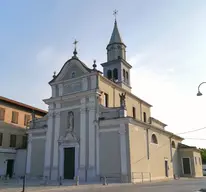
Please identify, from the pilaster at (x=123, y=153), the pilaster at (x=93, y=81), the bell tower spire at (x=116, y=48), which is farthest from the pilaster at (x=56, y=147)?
the bell tower spire at (x=116, y=48)

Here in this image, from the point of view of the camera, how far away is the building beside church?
96.1 ft

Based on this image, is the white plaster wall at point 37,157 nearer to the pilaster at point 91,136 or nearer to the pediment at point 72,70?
the pilaster at point 91,136

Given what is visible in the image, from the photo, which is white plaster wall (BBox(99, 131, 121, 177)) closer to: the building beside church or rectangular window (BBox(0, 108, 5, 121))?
the building beside church

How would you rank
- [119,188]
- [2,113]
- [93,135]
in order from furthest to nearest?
[2,113] < [93,135] < [119,188]

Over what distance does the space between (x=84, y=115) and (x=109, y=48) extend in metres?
12.8

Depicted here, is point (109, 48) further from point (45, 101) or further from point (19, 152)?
point (19, 152)

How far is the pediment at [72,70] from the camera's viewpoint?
26984 millimetres

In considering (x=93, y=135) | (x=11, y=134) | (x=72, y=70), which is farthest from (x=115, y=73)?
(x=11, y=134)

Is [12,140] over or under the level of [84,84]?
under

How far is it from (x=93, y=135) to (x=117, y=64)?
11557 mm

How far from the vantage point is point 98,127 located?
24.1 m

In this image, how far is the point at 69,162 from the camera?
2522cm

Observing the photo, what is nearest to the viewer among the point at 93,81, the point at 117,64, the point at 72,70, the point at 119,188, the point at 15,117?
the point at 119,188

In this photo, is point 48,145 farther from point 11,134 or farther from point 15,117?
point 15,117
